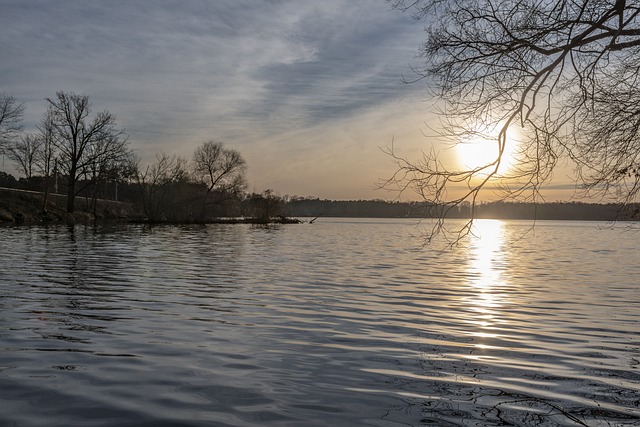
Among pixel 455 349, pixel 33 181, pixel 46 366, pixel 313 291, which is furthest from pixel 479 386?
pixel 33 181

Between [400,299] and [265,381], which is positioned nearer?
[265,381]

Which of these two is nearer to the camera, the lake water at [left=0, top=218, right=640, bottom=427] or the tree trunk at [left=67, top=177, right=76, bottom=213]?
the lake water at [left=0, top=218, right=640, bottom=427]

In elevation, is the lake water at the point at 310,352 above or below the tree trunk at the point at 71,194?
below

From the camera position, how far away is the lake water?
4699 millimetres

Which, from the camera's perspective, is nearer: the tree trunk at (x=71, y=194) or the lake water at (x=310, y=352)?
the lake water at (x=310, y=352)

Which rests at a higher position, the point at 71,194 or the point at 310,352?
the point at 71,194

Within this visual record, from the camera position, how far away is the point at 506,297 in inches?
511

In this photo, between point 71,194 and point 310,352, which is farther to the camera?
point 71,194

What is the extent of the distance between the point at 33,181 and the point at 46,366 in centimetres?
8789

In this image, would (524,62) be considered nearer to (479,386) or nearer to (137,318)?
(479,386)

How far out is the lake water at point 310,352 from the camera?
4.70 m

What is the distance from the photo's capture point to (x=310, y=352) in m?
6.91

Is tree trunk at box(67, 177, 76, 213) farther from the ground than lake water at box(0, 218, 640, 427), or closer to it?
farther from the ground

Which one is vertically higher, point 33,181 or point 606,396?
point 33,181
